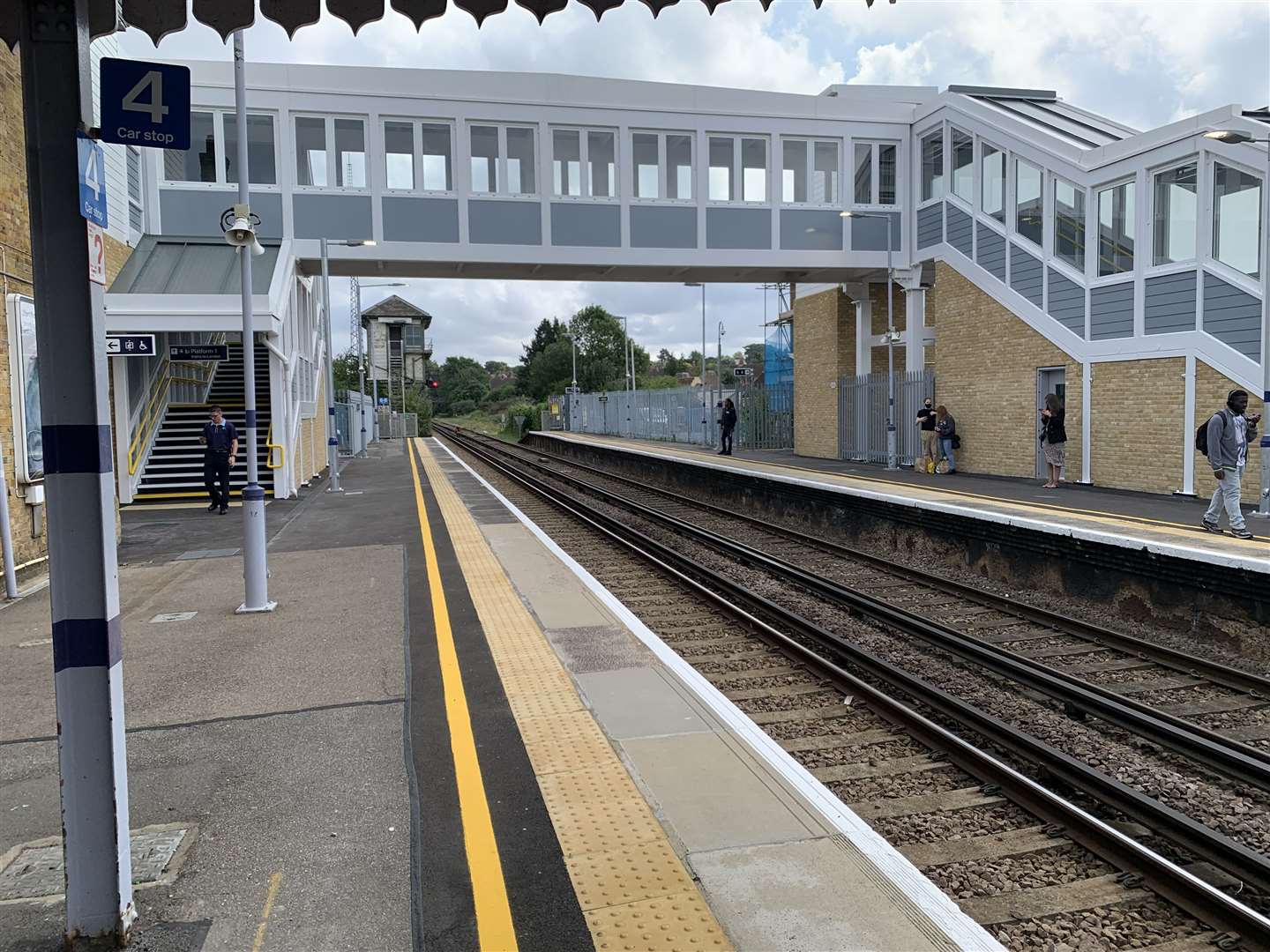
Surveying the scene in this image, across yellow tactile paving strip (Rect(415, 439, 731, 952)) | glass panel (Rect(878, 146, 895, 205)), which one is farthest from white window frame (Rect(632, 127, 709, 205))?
yellow tactile paving strip (Rect(415, 439, 731, 952))

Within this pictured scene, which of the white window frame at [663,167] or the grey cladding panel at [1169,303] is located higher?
the white window frame at [663,167]

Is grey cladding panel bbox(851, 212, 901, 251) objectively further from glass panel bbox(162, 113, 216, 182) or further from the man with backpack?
glass panel bbox(162, 113, 216, 182)

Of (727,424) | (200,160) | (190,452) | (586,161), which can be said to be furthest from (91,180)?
(727,424)

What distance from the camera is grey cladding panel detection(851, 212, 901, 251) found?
23891mm

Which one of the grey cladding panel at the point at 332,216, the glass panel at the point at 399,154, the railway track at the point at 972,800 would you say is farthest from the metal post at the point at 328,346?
the railway track at the point at 972,800

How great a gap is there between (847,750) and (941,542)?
25.5 feet

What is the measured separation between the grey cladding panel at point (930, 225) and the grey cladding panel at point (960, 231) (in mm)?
391

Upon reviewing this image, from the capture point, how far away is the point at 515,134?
22.0 m

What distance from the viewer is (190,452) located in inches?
778

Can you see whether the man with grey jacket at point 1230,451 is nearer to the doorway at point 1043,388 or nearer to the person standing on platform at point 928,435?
the doorway at point 1043,388

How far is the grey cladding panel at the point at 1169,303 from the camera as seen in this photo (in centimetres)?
1552

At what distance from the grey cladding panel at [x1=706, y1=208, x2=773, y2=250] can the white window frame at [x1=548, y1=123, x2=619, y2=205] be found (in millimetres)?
2435

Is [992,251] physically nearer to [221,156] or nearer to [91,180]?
[221,156]

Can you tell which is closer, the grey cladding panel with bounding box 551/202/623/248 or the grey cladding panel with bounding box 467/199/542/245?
the grey cladding panel with bounding box 467/199/542/245
